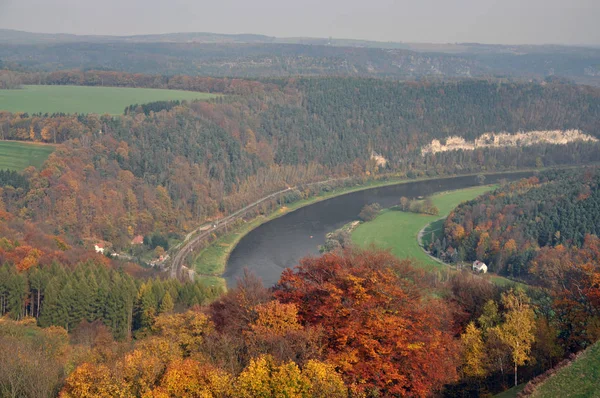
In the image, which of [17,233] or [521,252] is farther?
[521,252]

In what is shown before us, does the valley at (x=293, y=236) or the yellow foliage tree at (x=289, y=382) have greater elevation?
the yellow foliage tree at (x=289, y=382)

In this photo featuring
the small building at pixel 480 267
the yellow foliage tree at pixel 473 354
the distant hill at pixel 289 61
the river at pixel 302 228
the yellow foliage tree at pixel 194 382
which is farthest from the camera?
Answer: the distant hill at pixel 289 61

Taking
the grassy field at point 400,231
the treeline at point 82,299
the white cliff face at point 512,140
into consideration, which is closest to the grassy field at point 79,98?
the grassy field at point 400,231

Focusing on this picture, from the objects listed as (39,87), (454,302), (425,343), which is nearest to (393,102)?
(39,87)

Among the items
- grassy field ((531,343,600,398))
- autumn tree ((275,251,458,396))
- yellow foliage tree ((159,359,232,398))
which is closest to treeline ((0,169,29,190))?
autumn tree ((275,251,458,396))

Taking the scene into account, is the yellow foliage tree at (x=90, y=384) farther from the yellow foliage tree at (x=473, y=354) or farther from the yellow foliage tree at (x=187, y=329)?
the yellow foliage tree at (x=473, y=354)

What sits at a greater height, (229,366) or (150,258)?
(229,366)

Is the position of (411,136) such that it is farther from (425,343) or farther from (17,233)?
(425,343)

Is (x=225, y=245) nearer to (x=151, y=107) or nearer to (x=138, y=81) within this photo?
(x=151, y=107)
